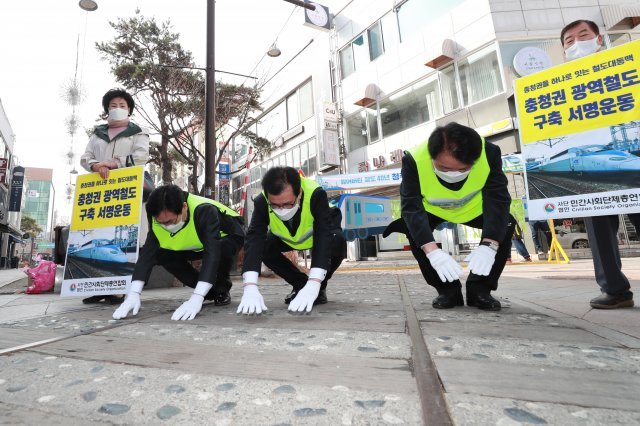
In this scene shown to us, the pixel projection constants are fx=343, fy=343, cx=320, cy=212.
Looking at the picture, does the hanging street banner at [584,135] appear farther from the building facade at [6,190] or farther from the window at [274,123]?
the building facade at [6,190]

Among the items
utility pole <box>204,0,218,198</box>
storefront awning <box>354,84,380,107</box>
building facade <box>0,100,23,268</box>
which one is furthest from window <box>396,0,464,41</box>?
building facade <box>0,100,23,268</box>

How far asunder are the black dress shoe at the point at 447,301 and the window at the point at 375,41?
12.4 meters

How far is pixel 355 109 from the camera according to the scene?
44.7 feet

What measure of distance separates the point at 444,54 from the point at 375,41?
3832 mm

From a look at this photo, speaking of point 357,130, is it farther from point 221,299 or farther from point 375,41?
point 221,299

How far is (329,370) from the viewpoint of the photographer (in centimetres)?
98

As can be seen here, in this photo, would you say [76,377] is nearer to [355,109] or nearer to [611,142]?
[611,142]

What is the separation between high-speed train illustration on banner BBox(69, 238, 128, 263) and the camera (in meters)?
2.80

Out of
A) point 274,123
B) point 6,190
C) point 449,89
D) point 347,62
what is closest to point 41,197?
point 6,190

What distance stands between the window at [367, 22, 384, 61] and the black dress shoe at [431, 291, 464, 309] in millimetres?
12422

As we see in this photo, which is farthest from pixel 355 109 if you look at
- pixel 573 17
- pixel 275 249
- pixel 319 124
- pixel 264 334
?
pixel 264 334

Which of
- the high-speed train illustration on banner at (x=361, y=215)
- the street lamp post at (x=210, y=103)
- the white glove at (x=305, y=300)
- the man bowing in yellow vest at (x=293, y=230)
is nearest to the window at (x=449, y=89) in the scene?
the high-speed train illustration on banner at (x=361, y=215)

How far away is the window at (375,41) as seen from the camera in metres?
12.7

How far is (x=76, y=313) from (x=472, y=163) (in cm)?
279
